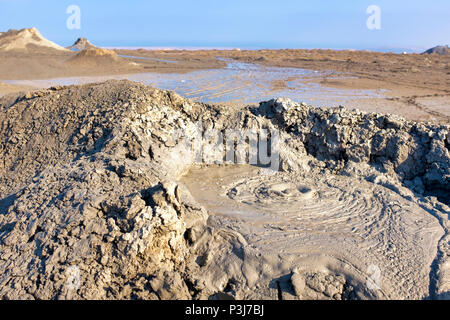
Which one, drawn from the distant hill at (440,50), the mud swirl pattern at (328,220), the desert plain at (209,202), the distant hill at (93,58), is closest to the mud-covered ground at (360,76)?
the distant hill at (93,58)

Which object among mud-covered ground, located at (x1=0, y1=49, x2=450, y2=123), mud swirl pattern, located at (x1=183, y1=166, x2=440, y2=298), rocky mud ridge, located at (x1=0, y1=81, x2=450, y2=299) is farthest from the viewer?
mud-covered ground, located at (x1=0, y1=49, x2=450, y2=123)

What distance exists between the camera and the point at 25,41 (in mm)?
34969

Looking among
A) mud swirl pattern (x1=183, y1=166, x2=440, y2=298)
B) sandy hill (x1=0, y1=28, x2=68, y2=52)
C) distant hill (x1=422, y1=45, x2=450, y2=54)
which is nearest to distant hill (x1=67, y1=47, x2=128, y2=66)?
sandy hill (x1=0, y1=28, x2=68, y2=52)

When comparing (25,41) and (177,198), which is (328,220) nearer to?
(177,198)

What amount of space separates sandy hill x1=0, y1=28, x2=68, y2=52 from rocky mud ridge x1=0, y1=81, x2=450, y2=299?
3206cm

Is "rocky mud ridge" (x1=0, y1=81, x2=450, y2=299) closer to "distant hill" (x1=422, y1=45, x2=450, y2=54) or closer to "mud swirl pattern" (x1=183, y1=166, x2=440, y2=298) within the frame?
"mud swirl pattern" (x1=183, y1=166, x2=440, y2=298)

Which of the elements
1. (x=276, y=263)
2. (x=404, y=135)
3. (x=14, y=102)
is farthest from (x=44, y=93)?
(x=404, y=135)

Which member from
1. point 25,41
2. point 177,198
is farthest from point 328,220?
point 25,41

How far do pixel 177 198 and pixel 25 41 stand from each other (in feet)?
132

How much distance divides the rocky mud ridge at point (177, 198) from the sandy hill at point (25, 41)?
3206 centimetres

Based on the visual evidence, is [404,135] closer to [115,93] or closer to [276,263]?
[276,263]

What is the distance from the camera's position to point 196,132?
6.71 meters

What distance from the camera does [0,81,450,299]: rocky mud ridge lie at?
3502 mm

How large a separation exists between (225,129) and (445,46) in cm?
4925
